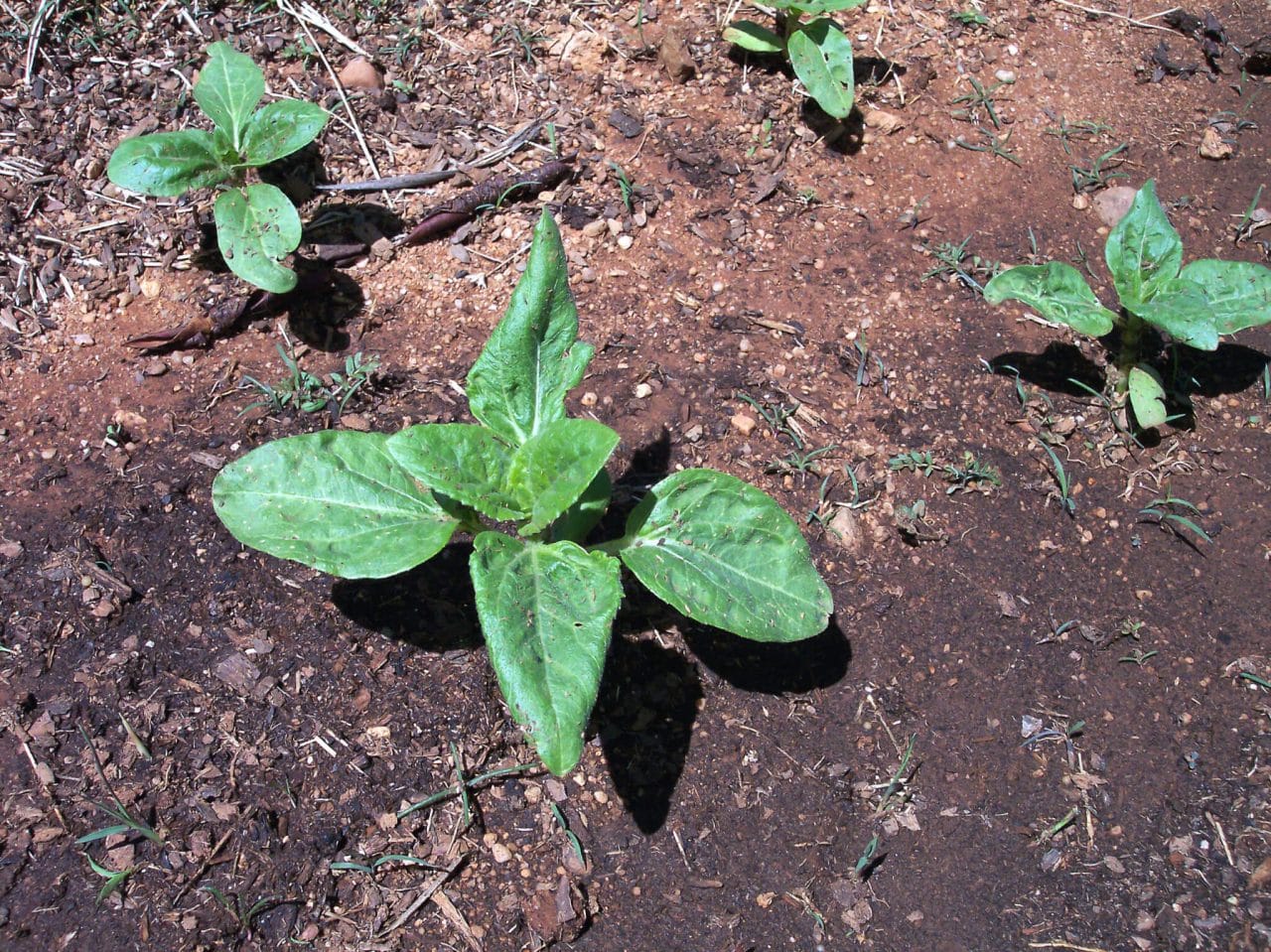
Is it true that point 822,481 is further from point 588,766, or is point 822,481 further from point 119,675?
point 119,675

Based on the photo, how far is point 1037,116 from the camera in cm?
430

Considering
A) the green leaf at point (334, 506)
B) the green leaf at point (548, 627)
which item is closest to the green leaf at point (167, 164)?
the green leaf at point (334, 506)

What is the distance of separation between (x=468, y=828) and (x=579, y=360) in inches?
53.9

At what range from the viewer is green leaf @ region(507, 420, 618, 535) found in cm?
239

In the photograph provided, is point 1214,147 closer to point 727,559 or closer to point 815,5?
point 815,5

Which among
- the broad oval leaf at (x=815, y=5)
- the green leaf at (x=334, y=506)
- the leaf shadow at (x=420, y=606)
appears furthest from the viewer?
the broad oval leaf at (x=815, y=5)

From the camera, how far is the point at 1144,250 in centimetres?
355

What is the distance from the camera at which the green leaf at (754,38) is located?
13.7 ft

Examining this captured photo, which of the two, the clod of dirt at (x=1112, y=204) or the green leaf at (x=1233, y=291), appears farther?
the clod of dirt at (x=1112, y=204)

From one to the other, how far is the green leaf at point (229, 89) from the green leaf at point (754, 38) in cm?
199

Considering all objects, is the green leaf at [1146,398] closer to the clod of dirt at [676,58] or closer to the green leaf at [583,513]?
the green leaf at [583,513]

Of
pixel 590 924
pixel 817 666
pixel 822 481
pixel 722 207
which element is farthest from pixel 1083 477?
pixel 590 924

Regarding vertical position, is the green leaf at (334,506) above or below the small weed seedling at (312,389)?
above

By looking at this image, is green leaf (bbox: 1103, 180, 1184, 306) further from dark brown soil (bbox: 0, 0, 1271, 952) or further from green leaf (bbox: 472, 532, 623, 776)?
green leaf (bbox: 472, 532, 623, 776)
